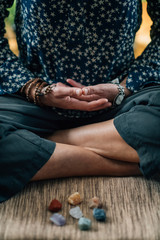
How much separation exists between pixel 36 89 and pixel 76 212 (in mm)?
420

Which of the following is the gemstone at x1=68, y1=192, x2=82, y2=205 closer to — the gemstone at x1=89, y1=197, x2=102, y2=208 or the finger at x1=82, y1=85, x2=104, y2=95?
the gemstone at x1=89, y1=197, x2=102, y2=208

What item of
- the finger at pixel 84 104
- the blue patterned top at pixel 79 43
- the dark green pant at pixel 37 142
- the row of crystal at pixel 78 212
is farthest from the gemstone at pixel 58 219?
the blue patterned top at pixel 79 43

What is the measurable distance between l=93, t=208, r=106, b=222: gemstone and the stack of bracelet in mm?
406

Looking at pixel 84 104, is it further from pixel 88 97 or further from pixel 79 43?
pixel 79 43

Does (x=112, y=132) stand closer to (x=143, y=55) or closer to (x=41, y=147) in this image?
(x=41, y=147)

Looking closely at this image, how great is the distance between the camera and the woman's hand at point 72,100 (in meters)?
0.82

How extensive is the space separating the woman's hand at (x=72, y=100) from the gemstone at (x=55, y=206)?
309mm

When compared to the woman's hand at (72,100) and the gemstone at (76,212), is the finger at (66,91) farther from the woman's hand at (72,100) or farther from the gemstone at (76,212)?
the gemstone at (76,212)

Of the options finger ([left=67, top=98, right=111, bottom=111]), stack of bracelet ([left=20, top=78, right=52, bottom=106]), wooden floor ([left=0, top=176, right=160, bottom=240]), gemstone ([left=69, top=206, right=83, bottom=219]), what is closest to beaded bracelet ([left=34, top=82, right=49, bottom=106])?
stack of bracelet ([left=20, top=78, right=52, bottom=106])

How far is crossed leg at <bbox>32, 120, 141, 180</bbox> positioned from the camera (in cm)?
77

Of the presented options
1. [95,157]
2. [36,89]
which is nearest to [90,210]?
[95,157]

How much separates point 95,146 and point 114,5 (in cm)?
47

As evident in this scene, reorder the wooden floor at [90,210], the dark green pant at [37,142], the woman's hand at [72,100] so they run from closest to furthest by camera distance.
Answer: the wooden floor at [90,210] → the dark green pant at [37,142] → the woman's hand at [72,100]

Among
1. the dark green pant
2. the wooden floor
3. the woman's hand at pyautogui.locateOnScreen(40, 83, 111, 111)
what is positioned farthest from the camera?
the woman's hand at pyautogui.locateOnScreen(40, 83, 111, 111)
